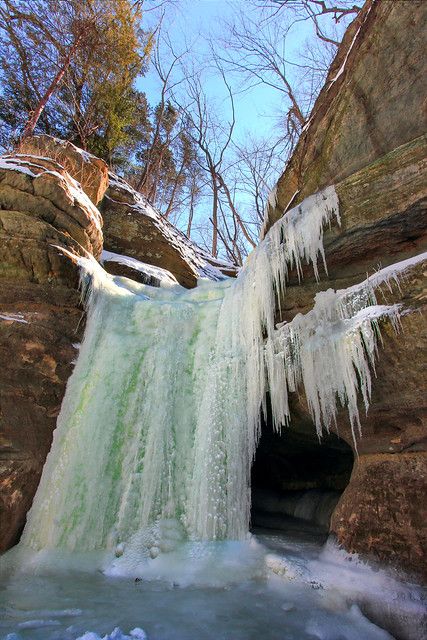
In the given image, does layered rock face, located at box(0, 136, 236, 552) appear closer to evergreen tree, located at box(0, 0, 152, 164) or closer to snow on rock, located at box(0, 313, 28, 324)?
snow on rock, located at box(0, 313, 28, 324)

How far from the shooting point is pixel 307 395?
3.92 m

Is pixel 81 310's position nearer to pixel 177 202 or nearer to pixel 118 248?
pixel 118 248

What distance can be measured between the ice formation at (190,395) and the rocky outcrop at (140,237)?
4.16 m

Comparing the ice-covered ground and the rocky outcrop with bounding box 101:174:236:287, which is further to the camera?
the rocky outcrop with bounding box 101:174:236:287

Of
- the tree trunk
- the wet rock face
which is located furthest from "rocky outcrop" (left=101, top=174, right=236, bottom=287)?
the wet rock face

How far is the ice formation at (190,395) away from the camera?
12.6 feet

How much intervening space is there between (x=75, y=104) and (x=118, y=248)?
521 centimetres

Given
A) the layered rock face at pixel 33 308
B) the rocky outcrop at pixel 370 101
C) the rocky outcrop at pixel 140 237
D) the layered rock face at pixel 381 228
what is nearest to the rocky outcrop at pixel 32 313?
the layered rock face at pixel 33 308

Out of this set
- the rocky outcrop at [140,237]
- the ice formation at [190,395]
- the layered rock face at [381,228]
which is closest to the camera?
the layered rock face at [381,228]

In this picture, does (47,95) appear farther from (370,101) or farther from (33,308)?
(370,101)

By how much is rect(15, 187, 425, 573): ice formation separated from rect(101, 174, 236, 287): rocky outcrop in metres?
4.16

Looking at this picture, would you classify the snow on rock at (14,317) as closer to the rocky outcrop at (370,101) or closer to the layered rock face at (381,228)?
the layered rock face at (381,228)

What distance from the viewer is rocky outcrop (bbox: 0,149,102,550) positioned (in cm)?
428

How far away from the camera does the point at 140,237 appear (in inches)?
392
